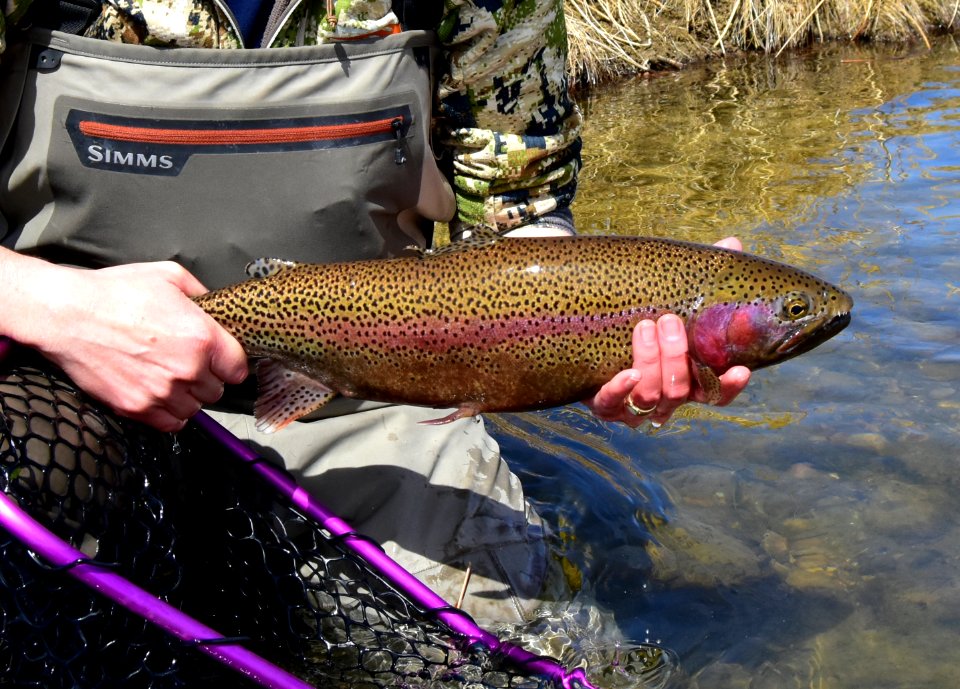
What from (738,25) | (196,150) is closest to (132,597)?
(196,150)

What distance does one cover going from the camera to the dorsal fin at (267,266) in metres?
2.78

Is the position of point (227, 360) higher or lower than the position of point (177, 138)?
lower

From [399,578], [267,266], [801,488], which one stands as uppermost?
[267,266]

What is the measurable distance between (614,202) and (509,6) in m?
4.52

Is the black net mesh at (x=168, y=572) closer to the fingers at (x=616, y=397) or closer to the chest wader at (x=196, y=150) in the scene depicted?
the chest wader at (x=196, y=150)

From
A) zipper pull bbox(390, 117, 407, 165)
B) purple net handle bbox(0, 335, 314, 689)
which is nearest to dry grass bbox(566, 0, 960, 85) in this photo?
zipper pull bbox(390, 117, 407, 165)

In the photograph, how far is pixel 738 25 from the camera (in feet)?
44.9

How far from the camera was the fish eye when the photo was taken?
108 inches

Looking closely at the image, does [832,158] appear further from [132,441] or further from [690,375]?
[132,441]

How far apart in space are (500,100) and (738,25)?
11.3 m

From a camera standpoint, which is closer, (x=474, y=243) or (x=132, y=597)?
(x=132, y=597)

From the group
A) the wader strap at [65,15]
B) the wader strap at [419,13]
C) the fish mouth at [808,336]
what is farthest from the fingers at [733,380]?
the wader strap at [65,15]

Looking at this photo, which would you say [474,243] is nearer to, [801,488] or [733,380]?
[733,380]

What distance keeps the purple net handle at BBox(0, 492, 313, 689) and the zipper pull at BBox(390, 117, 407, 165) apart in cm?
150
